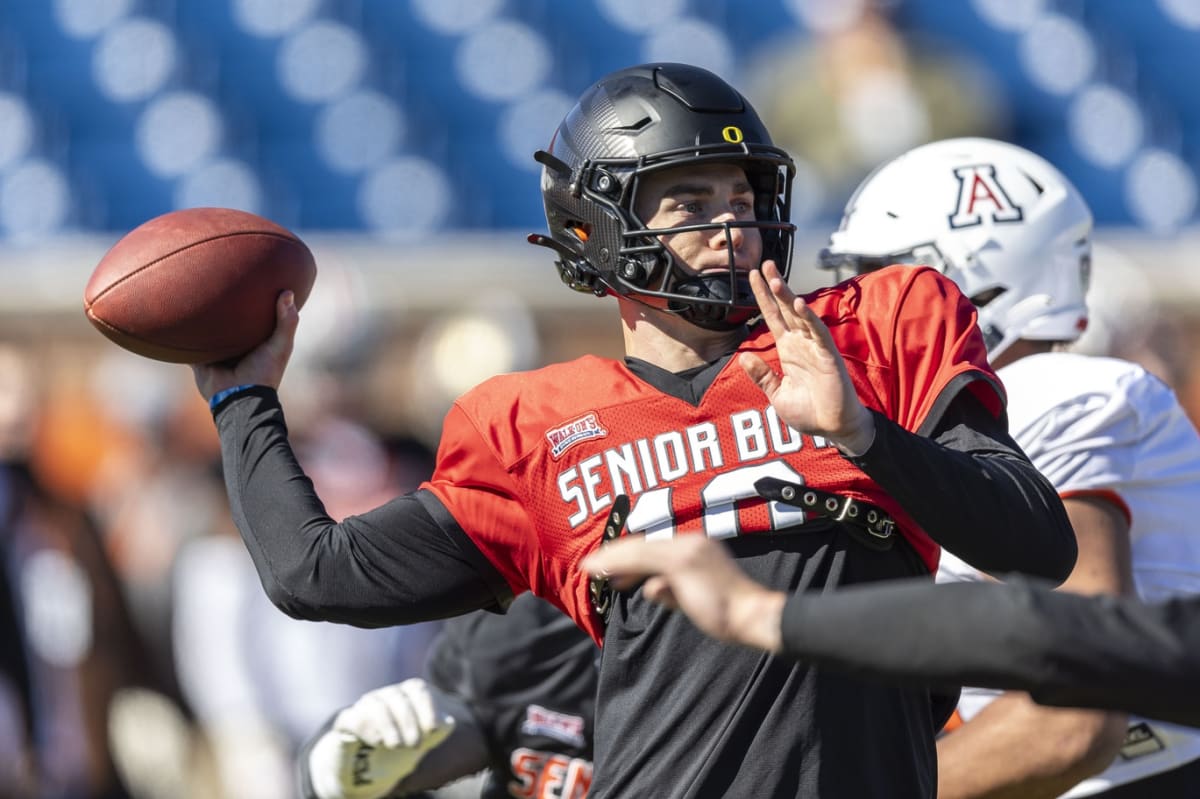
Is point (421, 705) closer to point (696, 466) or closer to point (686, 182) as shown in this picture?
point (696, 466)

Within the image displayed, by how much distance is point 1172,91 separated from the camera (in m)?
10.5

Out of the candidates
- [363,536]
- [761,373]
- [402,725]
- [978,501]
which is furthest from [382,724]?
[978,501]

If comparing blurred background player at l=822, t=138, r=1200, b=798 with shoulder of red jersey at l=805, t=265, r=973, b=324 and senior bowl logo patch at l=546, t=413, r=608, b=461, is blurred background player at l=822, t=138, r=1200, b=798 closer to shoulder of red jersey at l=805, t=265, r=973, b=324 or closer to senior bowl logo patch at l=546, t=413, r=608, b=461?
shoulder of red jersey at l=805, t=265, r=973, b=324

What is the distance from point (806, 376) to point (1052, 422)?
92 centimetres

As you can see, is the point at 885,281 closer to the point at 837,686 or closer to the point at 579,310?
the point at 837,686

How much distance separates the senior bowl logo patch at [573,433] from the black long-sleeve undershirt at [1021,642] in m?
0.86

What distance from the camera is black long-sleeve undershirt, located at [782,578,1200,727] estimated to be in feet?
6.30

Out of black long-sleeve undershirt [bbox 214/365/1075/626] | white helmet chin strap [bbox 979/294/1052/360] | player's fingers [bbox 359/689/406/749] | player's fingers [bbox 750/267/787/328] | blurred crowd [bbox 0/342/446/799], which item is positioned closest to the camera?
player's fingers [bbox 750/267/787/328]

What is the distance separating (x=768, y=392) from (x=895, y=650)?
609 millimetres

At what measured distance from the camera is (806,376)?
2.45m

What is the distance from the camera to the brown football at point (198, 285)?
9.98ft

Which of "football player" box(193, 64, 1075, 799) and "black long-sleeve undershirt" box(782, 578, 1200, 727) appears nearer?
"black long-sleeve undershirt" box(782, 578, 1200, 727)

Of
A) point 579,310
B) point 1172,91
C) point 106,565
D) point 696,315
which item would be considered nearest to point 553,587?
point 696,315

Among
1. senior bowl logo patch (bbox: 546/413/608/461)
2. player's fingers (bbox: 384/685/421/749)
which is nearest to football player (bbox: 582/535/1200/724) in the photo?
senior bowl logo patch (bbox: 546/413/608/461)
